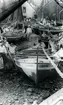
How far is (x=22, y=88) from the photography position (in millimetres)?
7023

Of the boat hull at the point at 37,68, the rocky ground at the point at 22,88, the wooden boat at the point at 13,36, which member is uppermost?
the wooden boat at the point at 13,36

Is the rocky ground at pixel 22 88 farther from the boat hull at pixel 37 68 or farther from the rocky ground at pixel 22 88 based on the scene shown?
the boat hull at pixel 37 68

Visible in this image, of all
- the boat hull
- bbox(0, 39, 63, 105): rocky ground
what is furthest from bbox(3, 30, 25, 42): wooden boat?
the boat hull

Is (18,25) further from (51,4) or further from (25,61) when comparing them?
(51,4)

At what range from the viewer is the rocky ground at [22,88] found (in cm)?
616

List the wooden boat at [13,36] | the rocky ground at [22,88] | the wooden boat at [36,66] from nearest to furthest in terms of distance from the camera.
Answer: the rocky ground at [22,88], the wooden boat at [36,66], the wooden boat at [13,36]

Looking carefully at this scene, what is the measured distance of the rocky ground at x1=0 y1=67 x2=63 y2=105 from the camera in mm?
6157

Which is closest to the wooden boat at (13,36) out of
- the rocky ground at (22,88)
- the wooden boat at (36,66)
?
the rocky ground at (22,88)

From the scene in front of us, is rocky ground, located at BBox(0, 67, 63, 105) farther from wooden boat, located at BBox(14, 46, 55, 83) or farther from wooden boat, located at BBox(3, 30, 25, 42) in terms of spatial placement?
wooden boat, located at BBox(3, 30, 25, 42)

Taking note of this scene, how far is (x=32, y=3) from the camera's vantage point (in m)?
24.9

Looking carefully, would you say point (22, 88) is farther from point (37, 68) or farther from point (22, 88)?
point (37, 68)

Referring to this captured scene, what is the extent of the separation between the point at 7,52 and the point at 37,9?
17250 mm

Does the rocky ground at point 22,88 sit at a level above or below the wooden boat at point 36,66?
below

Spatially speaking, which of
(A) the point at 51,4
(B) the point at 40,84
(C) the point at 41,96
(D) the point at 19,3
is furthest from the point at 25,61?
(A) the point at 51,4
